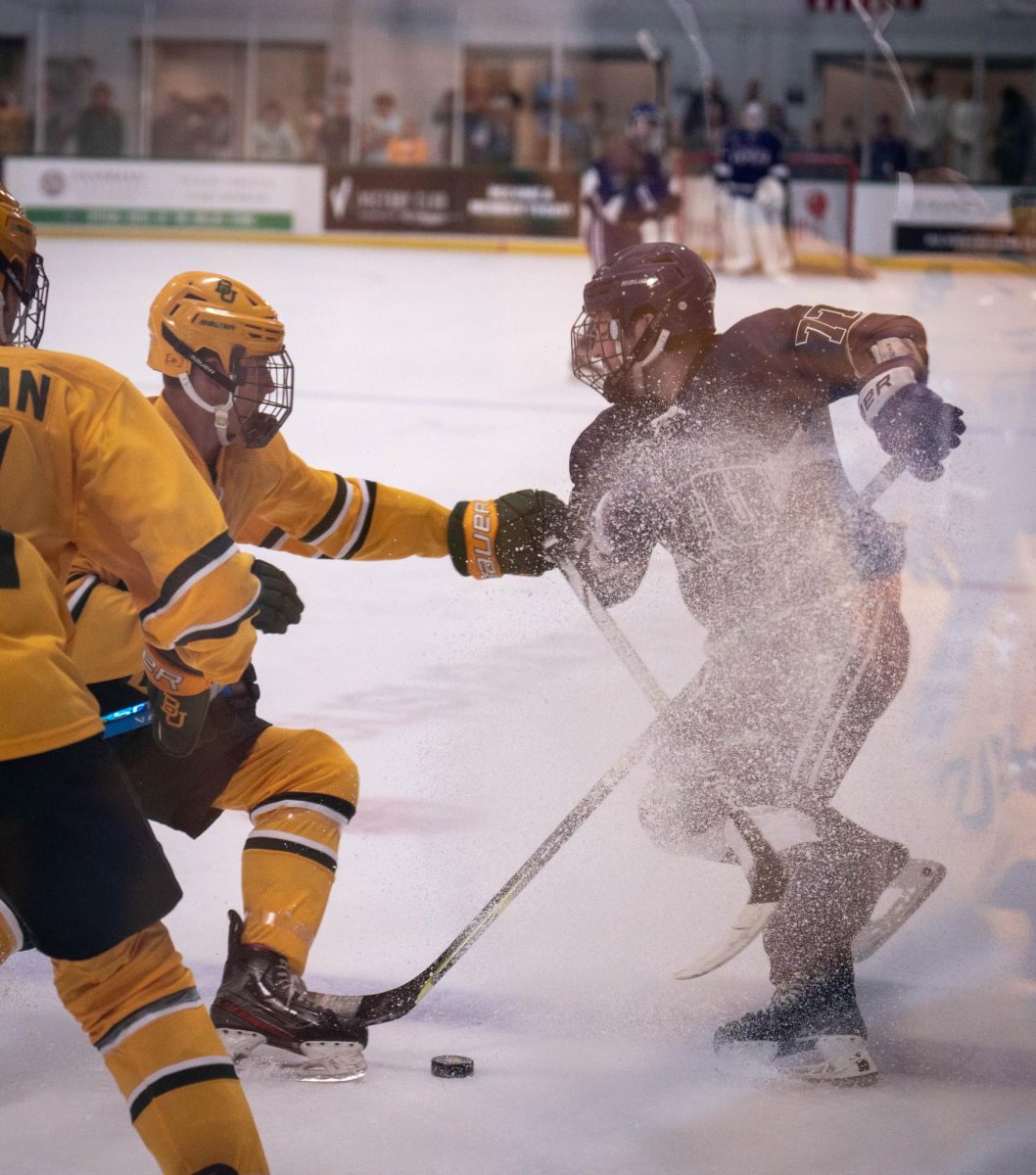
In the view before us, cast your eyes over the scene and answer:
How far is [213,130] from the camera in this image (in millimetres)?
13992

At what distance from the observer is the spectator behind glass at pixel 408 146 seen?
537 inches

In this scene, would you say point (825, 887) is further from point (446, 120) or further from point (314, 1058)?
point (446, 120)

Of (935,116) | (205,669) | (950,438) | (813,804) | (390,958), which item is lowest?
(390,958)

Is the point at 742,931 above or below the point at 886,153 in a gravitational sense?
below

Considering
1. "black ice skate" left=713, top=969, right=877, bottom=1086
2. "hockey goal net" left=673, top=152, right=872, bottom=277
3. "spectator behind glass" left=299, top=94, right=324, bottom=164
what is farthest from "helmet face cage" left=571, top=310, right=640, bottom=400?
"spectator behind glass" left=299, top=94, right=324, bottom=164

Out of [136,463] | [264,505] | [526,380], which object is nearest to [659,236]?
[526,380]

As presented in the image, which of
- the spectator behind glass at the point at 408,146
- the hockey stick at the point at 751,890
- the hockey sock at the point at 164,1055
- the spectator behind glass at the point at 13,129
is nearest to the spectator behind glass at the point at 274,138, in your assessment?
the spectator behind glass at the point at 408,146

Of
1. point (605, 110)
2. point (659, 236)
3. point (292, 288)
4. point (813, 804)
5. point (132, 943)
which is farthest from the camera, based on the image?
point (605, 110)

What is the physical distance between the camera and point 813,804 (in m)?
2.19

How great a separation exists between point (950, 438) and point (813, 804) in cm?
51

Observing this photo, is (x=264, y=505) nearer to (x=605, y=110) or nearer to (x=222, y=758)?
(x=222, y=758)

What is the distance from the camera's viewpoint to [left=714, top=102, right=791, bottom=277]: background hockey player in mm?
10688

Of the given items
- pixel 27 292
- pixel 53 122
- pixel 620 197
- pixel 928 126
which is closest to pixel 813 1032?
pixel 27 292

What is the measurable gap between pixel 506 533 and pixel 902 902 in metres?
0.73
